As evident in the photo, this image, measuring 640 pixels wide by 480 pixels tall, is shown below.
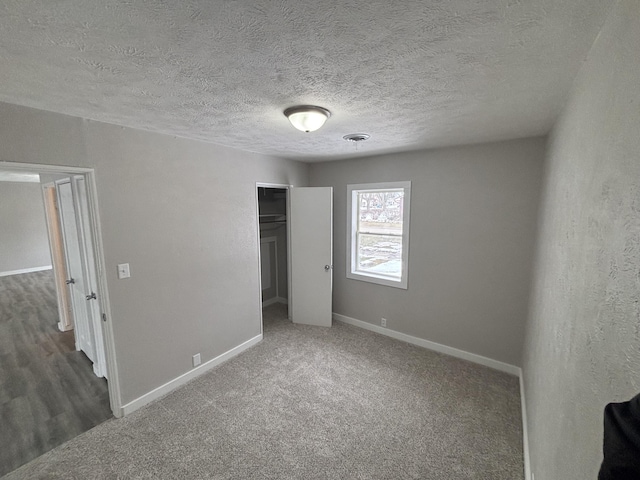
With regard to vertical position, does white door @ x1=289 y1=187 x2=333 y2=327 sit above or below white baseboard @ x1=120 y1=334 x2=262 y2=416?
above

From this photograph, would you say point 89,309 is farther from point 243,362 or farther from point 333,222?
point 333,222

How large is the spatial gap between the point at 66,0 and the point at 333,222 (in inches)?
132

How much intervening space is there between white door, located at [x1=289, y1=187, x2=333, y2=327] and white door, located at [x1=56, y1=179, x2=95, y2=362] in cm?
240

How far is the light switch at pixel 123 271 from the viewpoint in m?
2.21

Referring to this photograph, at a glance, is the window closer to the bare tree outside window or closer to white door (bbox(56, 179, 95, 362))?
the bare tree outside window

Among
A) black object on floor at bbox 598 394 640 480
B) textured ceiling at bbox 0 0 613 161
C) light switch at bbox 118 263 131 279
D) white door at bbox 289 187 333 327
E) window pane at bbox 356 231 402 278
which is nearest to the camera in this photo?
black object on floor at bbox 598 394 640 480

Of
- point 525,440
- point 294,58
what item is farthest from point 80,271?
point 525,440

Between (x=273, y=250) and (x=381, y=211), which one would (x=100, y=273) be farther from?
(x=381, y=211)

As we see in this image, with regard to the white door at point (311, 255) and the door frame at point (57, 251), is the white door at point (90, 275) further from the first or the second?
the white door at point (311, 255)

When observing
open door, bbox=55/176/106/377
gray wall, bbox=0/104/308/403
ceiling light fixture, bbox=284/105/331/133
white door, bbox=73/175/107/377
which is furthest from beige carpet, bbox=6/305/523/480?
ceiling light fixture, bbox=284/105/331/133

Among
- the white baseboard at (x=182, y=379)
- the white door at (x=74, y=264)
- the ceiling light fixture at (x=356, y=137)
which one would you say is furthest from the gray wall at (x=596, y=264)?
the white door at (x=74, y=264)

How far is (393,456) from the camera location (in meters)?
1.91

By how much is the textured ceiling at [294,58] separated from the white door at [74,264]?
137cm

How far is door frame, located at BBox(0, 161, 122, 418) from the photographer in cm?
192
